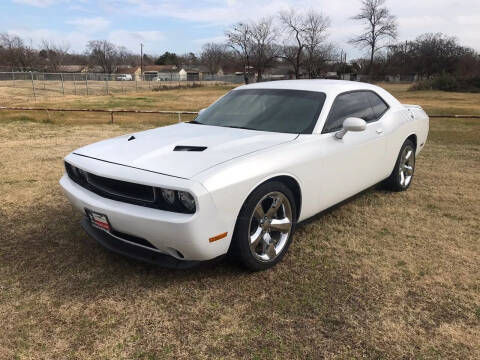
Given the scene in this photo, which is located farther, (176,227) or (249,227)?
(249,227)

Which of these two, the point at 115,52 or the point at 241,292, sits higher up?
the point at 115,52

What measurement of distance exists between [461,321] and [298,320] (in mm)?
1053

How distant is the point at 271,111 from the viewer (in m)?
3.79

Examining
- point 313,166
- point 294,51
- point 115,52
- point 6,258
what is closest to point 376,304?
point 313,166

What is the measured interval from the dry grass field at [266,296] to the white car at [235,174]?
291 mm

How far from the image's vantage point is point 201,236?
256 cm

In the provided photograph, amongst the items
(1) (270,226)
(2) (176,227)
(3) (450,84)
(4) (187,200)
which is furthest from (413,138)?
(3) (450,84)

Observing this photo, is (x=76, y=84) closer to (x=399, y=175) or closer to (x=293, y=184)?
(x=399, y=175)

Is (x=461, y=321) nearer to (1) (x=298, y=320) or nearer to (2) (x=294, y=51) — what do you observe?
(1) (x=298, y=320)

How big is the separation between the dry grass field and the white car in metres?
0.29

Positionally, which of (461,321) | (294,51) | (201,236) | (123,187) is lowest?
(461,321)

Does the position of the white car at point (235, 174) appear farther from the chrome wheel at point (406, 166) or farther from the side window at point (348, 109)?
the chrome wheel at point (406, 166)

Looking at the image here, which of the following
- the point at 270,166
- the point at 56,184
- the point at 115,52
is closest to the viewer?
the point at 270,166

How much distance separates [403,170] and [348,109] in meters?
1.69
